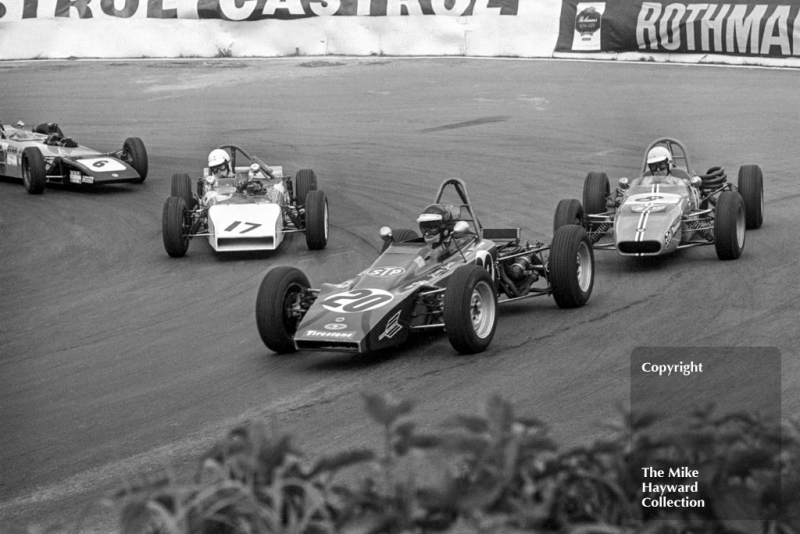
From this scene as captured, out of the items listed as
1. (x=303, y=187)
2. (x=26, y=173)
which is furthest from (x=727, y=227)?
(x=26, y=173)

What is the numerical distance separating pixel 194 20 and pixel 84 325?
2120 centimetres

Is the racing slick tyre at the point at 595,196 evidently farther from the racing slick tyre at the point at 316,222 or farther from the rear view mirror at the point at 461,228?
the rear view mirror at the point at 461,228

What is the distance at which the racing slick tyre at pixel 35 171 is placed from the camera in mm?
19125

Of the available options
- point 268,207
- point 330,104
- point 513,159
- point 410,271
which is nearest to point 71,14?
point 330,104

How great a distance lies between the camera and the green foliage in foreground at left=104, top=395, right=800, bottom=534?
Answer: 7.74 feet

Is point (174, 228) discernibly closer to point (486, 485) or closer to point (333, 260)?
point (333, 260)

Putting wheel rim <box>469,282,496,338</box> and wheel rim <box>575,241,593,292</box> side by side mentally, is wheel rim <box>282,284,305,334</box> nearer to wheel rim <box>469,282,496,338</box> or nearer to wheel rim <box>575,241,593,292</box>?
wheel rim <box>469,282,496,338</box>

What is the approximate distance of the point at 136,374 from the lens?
9.48 metres

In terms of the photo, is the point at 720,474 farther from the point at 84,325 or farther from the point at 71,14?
the point at 71,14

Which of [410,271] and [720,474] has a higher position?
[720,474]

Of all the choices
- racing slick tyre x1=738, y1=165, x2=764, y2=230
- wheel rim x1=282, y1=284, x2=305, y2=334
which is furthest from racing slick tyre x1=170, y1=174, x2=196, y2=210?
racing slick tyre x1=738, y1=165, x2=764, y2=230

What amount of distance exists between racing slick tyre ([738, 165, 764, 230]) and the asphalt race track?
209 mm

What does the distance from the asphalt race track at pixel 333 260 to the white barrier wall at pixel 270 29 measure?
0.56 metres

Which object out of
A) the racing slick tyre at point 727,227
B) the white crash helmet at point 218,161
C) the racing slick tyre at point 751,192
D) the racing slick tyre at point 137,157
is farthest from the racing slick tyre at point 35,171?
the racing slick tyre at point 727,227
